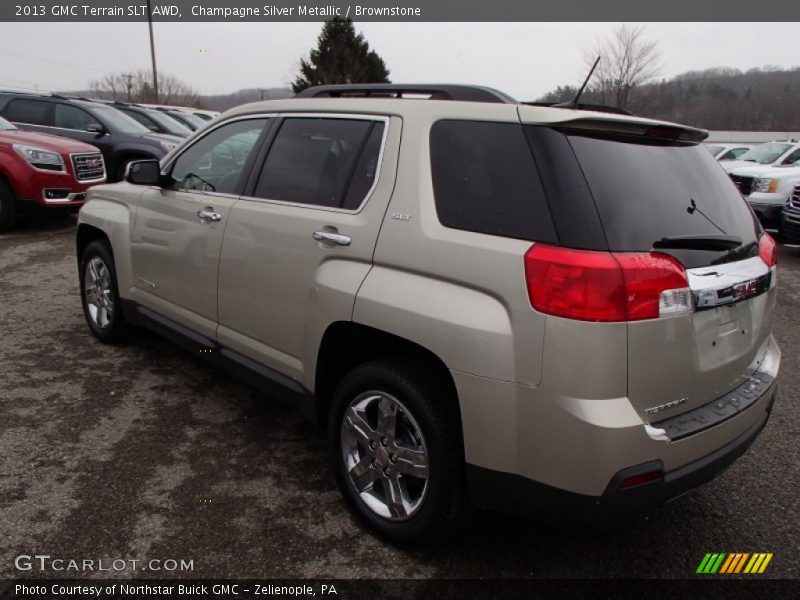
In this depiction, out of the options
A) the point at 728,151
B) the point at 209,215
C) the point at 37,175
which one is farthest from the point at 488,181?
the point at 728,151

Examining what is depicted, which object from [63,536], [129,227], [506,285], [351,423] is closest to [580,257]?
[506,285]

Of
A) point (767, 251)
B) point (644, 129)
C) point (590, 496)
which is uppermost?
point (644, 129)

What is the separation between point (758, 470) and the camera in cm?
317

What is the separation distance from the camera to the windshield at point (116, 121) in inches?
437

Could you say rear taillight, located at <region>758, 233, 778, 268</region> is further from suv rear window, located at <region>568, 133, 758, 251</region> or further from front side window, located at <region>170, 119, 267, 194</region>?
front side window, located at <region>170, 119, 267, 194</region>

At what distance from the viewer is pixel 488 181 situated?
7.24 feet

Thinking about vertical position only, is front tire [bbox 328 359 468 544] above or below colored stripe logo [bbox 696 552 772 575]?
above

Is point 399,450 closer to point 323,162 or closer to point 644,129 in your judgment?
point 323,162

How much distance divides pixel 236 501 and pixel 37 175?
7.70m

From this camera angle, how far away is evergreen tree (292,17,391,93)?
35.0 meters

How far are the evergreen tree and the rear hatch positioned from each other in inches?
1363

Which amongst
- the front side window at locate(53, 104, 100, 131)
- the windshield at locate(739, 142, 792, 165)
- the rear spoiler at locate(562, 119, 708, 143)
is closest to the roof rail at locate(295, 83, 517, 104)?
the rear spoiler at locate(562, 119, 708, 143)

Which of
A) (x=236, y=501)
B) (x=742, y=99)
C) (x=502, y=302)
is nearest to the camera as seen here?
(x=502, y=302)

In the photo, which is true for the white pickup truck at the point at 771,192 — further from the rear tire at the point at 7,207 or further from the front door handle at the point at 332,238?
the rear tire at the point at 7,207
